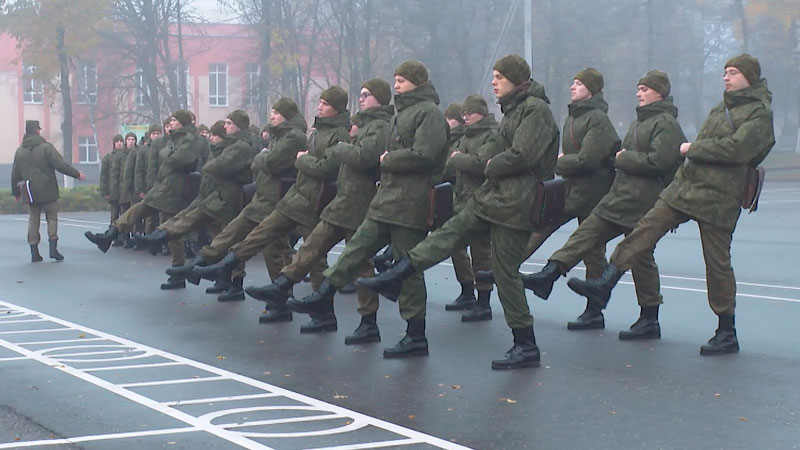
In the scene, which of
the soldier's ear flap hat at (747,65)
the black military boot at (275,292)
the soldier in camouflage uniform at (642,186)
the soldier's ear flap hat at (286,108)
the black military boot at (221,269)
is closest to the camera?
the soldier's ear flap hat at (747,65)

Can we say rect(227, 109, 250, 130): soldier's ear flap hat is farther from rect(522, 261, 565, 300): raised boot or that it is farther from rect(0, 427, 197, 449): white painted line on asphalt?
rect(0, 427, 197, 449): white painted line on asphalt

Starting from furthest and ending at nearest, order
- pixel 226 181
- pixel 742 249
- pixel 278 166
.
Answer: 1. pixel 742 249
2. pixel 226 181
3. pixel 278 166

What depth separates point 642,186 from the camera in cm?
985

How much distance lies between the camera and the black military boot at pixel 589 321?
10.6 meters

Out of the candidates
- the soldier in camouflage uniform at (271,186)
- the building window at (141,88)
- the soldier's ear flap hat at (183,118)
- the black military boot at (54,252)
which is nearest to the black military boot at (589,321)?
the soldier in camouflage uniform at (271,186)

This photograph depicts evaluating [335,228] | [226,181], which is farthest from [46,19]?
[335,228]

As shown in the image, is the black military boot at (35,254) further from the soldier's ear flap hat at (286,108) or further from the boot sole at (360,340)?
the boot sole at (360,340)

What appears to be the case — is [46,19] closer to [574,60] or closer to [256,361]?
[574,60]

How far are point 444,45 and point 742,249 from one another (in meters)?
32.4

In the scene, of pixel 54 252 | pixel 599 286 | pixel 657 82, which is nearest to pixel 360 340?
pixel 599 286

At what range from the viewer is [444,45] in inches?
1951

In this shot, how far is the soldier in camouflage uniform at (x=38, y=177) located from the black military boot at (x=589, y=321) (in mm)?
9067

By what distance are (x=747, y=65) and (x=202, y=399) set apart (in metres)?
4.15

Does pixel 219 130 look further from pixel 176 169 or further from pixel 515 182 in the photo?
pixel 515 182
